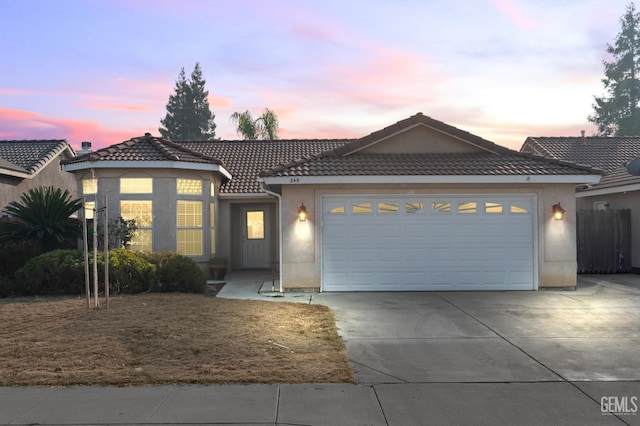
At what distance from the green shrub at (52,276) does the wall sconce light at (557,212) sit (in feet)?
37.6

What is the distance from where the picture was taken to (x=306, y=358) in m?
6.54

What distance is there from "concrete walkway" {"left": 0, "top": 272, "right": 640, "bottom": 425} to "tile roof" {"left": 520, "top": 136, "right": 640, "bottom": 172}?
14305mm

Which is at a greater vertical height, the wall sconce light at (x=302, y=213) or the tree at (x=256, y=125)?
the tree at (x=256, y=125)

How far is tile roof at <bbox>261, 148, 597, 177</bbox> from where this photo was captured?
12.3 m

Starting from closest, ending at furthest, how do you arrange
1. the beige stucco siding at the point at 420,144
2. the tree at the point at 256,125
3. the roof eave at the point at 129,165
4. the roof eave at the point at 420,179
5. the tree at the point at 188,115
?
the roof eave at the point at 420,179 < the beige stucco siding at the point at 420,144 < the roof eave at the point at 129,165 < the tree at the point at 256,125 < the tree at the point at 188,115

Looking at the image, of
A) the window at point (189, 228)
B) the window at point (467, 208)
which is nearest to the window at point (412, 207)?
the window at point (467, 208)

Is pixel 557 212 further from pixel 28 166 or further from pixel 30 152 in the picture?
pixel 30 152

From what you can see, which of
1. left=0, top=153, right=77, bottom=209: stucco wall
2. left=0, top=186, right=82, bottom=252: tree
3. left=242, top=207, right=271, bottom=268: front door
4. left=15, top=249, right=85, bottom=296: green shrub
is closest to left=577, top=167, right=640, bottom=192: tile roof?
left=242, top=207, right=271, bottom=268: front door

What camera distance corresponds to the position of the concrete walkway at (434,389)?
4.66 m

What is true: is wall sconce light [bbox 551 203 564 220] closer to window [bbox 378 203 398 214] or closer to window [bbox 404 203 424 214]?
window [bbox 404 203 424 214]

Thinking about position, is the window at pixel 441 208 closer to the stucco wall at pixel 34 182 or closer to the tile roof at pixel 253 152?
the tile roof at pixel 253 152

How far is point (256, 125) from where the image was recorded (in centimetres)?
3556

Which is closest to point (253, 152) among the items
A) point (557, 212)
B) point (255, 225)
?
point (255, 225)

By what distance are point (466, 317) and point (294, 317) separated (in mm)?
3150
